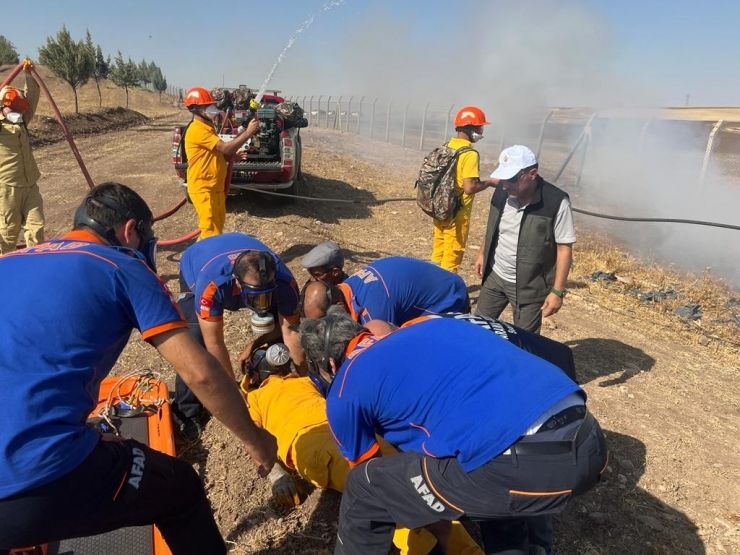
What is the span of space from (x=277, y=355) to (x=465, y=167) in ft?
8.97

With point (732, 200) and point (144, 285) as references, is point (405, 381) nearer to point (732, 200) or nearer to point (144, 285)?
point (144, 285)

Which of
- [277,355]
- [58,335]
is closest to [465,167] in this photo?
[277,355]

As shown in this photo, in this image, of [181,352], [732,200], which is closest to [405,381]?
[181,352]

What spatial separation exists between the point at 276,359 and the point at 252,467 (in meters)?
0.66

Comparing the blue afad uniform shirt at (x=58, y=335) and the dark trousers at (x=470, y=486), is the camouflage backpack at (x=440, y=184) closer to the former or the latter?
the dark trousers at (x=470, y=486)

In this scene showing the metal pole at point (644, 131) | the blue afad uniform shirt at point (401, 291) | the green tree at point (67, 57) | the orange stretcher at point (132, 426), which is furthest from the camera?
the green tree at point (67, 57)

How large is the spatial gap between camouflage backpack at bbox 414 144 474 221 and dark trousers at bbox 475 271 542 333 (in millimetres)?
1261

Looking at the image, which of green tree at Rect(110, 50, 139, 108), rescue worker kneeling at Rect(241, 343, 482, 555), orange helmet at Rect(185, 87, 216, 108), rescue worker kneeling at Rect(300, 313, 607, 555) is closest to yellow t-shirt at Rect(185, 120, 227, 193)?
orange helmet at Rect(185, 87, 216, 108)

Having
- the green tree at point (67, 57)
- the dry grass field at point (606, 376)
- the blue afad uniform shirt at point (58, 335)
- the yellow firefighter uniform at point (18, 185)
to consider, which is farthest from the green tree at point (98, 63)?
the blue afad uniform shirt at point (58, 335)

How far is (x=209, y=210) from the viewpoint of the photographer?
5473 mm

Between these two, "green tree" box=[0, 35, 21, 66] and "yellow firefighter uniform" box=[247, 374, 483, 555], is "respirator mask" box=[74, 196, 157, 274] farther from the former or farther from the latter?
"green tree" box=[0, 35, 21, 66]

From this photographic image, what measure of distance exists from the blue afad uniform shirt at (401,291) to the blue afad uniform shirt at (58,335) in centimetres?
145

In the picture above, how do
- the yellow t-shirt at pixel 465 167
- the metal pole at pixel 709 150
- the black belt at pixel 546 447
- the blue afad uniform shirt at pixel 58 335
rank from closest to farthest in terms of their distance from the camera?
1. the blue afad uniform shirt at pixel 58 335
2. the black belt at pixel 546 447
3. the yellow t-shirt at pixel 465 167
4. the metal pole at pixel 709 150

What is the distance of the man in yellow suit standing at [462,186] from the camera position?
5.01 m
